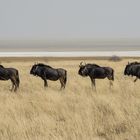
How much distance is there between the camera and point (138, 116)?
1056cm

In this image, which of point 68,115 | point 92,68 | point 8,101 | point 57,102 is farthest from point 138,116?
point 92,68

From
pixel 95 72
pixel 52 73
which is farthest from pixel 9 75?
pixel 95 72

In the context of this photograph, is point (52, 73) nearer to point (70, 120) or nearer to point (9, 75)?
point (9, 75)

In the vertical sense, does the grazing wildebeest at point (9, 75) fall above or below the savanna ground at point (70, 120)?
above

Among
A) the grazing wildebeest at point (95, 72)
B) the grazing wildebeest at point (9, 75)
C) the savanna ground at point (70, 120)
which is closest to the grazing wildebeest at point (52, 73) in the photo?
the grazing wildebeest at point (95, 72)

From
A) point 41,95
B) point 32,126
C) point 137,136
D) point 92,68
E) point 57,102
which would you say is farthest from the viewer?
point 92,68

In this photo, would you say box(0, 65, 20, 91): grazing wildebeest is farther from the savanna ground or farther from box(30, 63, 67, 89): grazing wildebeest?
the savanna ground

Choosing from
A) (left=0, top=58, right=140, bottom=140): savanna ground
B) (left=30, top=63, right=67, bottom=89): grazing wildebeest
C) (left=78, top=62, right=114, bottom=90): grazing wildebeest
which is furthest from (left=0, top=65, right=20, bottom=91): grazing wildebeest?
(left=0, top=58, right=140, bottom=140): savanna ground

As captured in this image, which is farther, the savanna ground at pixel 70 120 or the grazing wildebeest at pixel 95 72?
the grazing wildebeest at pixel 95 72

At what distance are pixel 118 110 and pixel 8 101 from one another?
4.05 metres

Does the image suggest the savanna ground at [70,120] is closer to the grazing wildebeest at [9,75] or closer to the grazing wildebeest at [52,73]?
the grazing wildebeest at [9,75]

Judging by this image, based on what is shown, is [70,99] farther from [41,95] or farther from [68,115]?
[68,115]

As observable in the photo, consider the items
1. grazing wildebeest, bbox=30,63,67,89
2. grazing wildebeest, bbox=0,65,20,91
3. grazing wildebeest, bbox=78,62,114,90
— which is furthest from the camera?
grazing wildebeest, bbox=78,62,114,90

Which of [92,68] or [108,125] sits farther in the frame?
[92,68]
